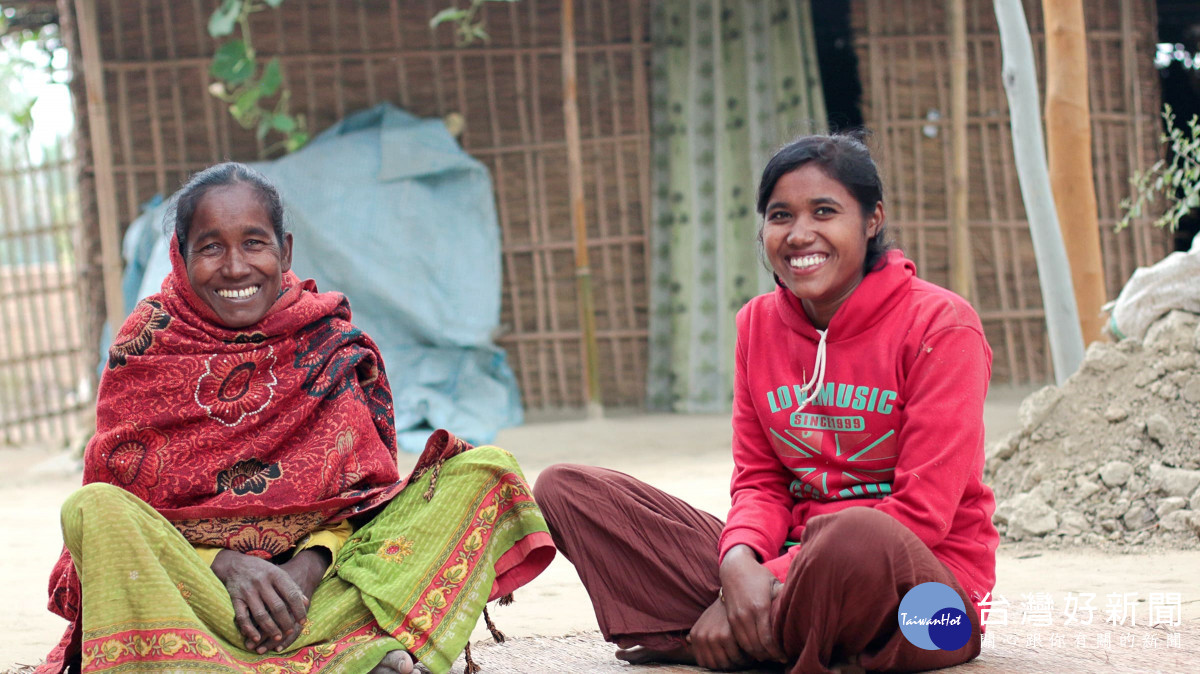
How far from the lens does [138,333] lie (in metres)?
2.19

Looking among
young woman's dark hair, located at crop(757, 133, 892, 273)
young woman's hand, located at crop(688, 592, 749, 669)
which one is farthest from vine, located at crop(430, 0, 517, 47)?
young woman's hand, located at crop(688, 592, 749, 669)

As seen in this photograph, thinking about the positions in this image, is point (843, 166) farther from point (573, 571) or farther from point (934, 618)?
point (573, 571)

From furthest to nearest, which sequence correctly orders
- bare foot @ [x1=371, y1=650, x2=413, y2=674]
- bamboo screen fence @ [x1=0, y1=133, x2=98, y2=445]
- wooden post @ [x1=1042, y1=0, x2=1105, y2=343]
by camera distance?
bamboo screen fence @ [x1=0, y1=133, x2=98, y2=445] → wooden post @ [x1=1042, y1=0, x2=1105, y2=343] → bare foot @ [x1=371, y1=650, x2=413, y2=674]

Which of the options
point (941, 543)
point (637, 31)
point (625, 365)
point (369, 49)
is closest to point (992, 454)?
point (941, 543)

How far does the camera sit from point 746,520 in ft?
7.06

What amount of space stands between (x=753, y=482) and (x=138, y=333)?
128 centimetres

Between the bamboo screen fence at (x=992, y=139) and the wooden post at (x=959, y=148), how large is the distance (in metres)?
0.25

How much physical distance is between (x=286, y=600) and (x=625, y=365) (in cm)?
523

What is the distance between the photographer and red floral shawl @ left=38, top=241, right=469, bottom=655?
6.86ft

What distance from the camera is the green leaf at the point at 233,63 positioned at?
6.32 m

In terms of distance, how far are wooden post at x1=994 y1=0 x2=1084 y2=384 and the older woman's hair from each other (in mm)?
3056

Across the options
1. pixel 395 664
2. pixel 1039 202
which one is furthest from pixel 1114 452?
pixel 395 664

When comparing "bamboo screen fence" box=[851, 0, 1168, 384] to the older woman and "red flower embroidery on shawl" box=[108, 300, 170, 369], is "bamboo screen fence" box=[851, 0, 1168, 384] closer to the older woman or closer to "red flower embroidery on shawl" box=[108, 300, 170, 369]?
the older woman

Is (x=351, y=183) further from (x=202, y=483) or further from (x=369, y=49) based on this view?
(x=202, y=483)
